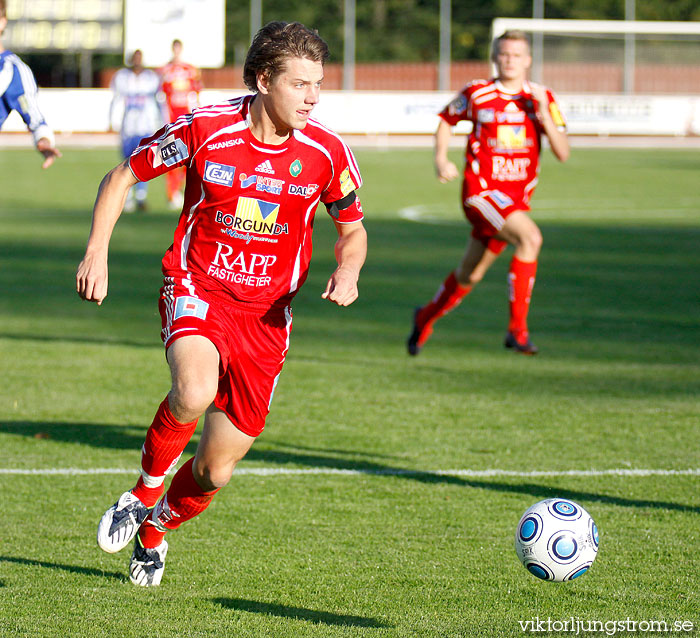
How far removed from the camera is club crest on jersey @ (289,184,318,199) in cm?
418

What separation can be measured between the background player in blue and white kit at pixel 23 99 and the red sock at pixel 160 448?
3210 millimetres

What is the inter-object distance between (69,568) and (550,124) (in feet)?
16.2

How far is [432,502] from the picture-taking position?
5.27 meters

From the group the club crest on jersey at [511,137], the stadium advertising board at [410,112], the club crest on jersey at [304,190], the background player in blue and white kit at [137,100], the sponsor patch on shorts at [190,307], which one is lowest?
the sponsor patch on shorts at [190,307]

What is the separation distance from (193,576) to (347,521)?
2.91 feet

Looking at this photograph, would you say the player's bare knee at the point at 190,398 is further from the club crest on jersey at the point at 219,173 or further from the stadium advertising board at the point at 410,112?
the stadium advertising board at the point at 410,112

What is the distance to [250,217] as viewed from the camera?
13.6ft

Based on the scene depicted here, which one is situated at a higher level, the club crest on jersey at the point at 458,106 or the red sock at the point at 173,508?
the club crest on jersey at the point at 458,106

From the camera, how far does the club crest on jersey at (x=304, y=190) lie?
13.7ft

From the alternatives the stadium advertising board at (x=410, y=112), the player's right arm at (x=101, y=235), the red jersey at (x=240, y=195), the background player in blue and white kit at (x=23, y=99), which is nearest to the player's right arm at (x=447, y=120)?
the background player in blue and white kit at (x=23, y=99)

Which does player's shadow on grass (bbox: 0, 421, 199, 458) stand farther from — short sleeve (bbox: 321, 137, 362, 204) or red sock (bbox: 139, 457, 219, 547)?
short sleeve (bbox: 321, 137, 362, 204)

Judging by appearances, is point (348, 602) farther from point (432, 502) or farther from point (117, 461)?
point (117, 461)

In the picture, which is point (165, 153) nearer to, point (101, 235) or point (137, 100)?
point (101, 235)

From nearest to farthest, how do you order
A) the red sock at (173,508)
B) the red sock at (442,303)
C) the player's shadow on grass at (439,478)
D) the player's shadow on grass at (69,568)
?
the red sock at (173,508) < the player's shadow on grass at (69,568) < the player's shadow on grass at (439,478) < the red sock at (442,303)
